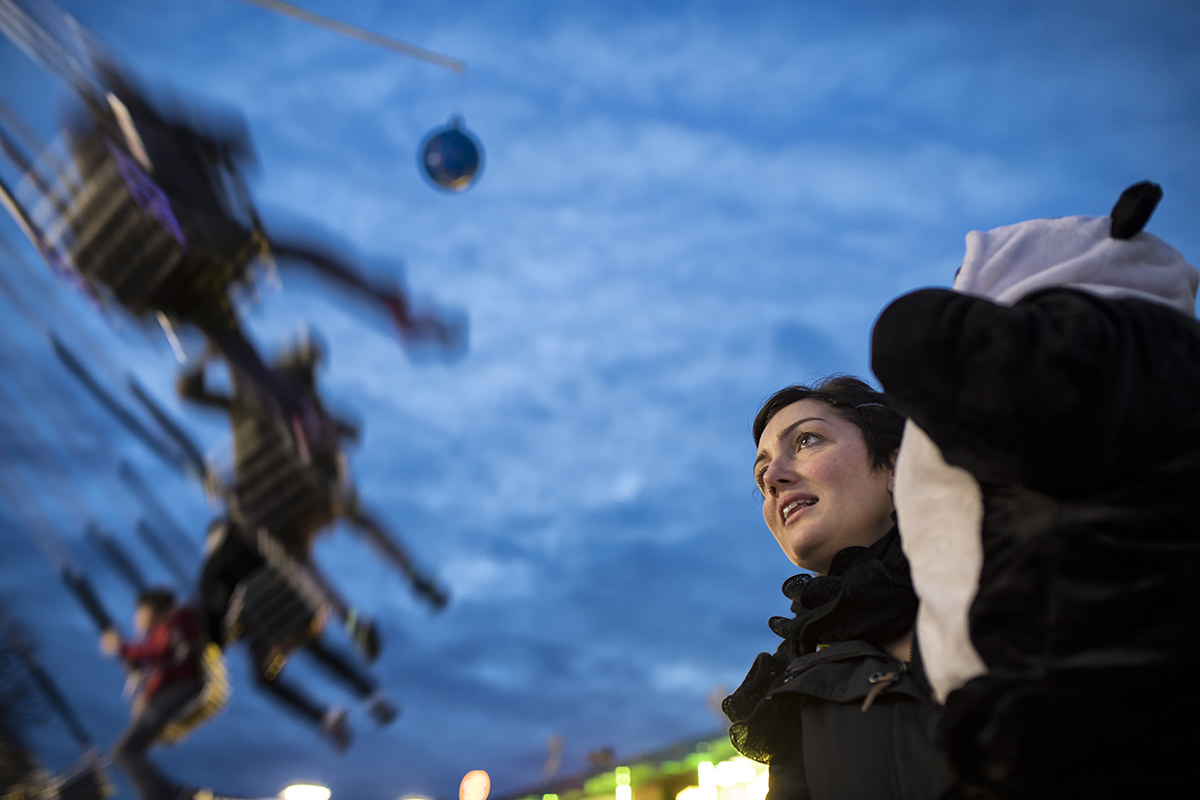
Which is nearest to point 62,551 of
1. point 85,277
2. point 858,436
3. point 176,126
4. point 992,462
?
point 85,277

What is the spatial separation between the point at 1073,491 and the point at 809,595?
0.70 meters

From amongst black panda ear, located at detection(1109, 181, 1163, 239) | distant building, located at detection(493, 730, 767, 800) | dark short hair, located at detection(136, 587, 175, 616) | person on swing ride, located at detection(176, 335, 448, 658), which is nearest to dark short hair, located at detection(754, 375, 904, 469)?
black panda ear, located at detection(1109, 181, 1163, 239)

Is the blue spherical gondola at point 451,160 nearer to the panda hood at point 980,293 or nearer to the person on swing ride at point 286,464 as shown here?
the person on swing ride at point 286,464

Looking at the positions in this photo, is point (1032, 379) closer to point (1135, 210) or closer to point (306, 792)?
point (1135, 210)

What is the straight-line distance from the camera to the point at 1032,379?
39.7 inches

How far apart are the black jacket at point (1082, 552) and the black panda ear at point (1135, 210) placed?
19cm

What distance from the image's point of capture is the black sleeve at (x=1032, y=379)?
39.4 inches

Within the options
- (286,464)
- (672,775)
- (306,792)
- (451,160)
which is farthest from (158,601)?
(672,775)

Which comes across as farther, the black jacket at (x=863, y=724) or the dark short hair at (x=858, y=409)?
the dark short hair at (x=858, y=409)

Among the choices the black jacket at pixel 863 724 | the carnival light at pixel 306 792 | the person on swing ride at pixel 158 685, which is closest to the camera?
the black jacket at pixel 863 724

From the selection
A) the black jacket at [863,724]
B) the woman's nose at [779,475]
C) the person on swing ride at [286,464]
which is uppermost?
the person on swing ride at [286,464]

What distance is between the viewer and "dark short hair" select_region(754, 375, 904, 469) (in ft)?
6.38

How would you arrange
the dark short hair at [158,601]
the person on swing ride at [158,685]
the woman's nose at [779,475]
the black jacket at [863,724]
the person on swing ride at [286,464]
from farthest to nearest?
the person on swing ride at [286,464], the dark short hair at [158,601], the person on swing ride at [158,685], the woman's nose at [779,475], the black jacket at [863,724]

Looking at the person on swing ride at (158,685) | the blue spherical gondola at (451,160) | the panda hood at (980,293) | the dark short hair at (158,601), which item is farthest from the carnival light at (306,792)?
the panda hood at (980,293)
